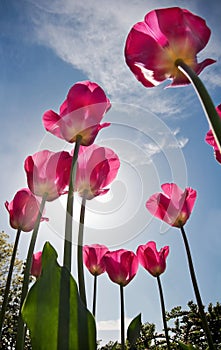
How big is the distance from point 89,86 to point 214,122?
675 mm

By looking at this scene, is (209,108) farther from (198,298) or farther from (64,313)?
(198,298)

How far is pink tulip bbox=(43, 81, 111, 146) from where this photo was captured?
44.6 inches

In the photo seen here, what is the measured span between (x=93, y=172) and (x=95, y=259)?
0.96m

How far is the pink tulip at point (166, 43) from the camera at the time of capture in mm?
787

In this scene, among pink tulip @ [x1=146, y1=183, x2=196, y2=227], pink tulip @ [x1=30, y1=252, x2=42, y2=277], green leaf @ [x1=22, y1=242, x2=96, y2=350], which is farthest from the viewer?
pink tulip @ [x1=30, y1=252, x2=42, y2=277]

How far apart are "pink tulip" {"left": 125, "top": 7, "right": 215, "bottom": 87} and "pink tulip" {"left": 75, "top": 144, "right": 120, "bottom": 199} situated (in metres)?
0.49

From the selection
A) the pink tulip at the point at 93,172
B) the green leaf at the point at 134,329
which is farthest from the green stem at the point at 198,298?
the pink tulip at the point at 93,172

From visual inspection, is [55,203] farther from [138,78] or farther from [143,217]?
[138,78]

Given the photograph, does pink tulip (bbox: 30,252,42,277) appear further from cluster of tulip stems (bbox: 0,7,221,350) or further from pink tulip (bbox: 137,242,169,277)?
pink tulip (bbox: 137,242,169,277)

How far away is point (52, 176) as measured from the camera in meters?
1.27

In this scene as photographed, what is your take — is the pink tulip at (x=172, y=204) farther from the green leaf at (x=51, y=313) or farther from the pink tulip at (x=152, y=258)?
the green leaf at (x=51, y=313)

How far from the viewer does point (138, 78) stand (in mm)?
906

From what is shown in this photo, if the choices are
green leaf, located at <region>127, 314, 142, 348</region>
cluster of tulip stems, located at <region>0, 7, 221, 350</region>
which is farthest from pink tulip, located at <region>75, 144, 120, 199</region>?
green leaf, located at <region>127, 314, 142, 348</region>

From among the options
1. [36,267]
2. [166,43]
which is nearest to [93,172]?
[166,43]
